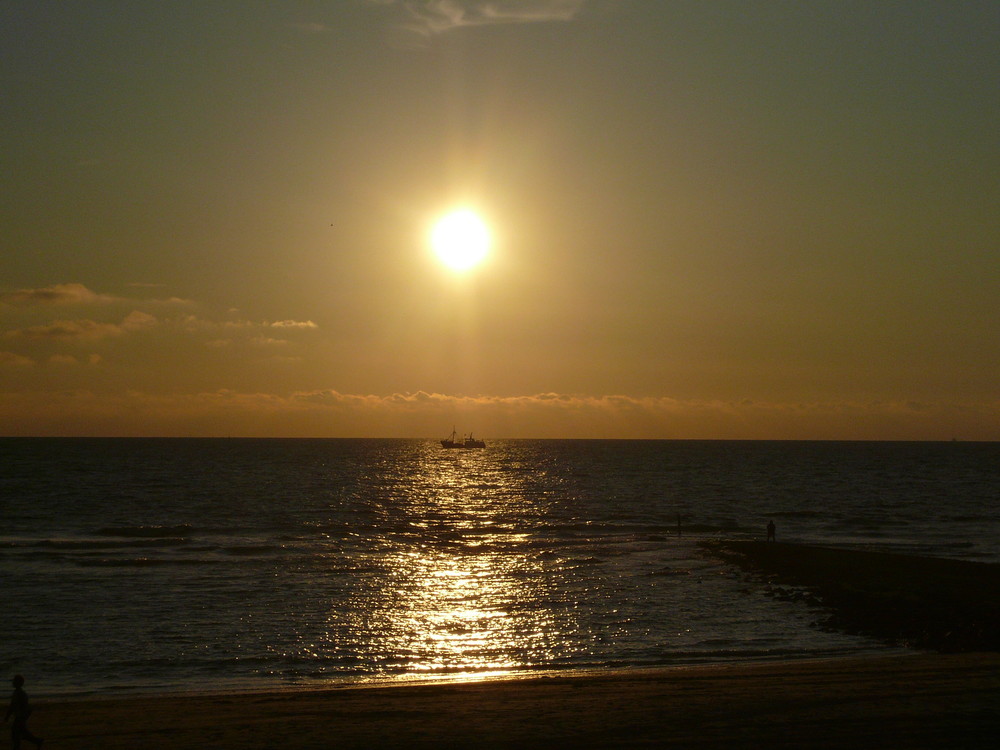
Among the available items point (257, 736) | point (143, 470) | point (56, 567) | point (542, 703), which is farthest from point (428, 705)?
point (143, 470)

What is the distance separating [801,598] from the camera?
32781mm

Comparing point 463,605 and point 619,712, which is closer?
point 619,712

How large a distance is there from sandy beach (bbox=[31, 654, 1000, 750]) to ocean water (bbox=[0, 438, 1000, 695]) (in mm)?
3017

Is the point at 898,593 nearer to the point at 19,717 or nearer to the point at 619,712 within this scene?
the point at 619,712

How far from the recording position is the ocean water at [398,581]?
80.2 feet

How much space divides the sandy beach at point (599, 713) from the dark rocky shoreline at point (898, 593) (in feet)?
12.1

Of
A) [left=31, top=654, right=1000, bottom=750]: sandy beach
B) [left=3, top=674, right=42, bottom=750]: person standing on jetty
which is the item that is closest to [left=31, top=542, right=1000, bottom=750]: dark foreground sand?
[left=31, top=654, right=1000, bottom=750]: sandy beach

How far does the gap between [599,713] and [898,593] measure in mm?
17787

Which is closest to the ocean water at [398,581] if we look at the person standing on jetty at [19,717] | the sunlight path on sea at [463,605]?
the sunlight path on sea at [463,605]

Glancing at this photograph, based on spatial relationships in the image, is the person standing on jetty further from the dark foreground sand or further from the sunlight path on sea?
the sunlight path on sea

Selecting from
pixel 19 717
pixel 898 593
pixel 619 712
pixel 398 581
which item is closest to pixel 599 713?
pixel 619 712

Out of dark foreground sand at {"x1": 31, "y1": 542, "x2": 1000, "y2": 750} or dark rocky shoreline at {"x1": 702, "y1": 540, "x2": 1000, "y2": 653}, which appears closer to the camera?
dark foreground sand at {"x1": 31, "y1": 542, "x2": 1000, "y2": 750}

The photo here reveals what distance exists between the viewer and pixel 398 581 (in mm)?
39469

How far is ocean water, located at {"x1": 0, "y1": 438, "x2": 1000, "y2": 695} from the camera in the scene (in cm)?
2444
